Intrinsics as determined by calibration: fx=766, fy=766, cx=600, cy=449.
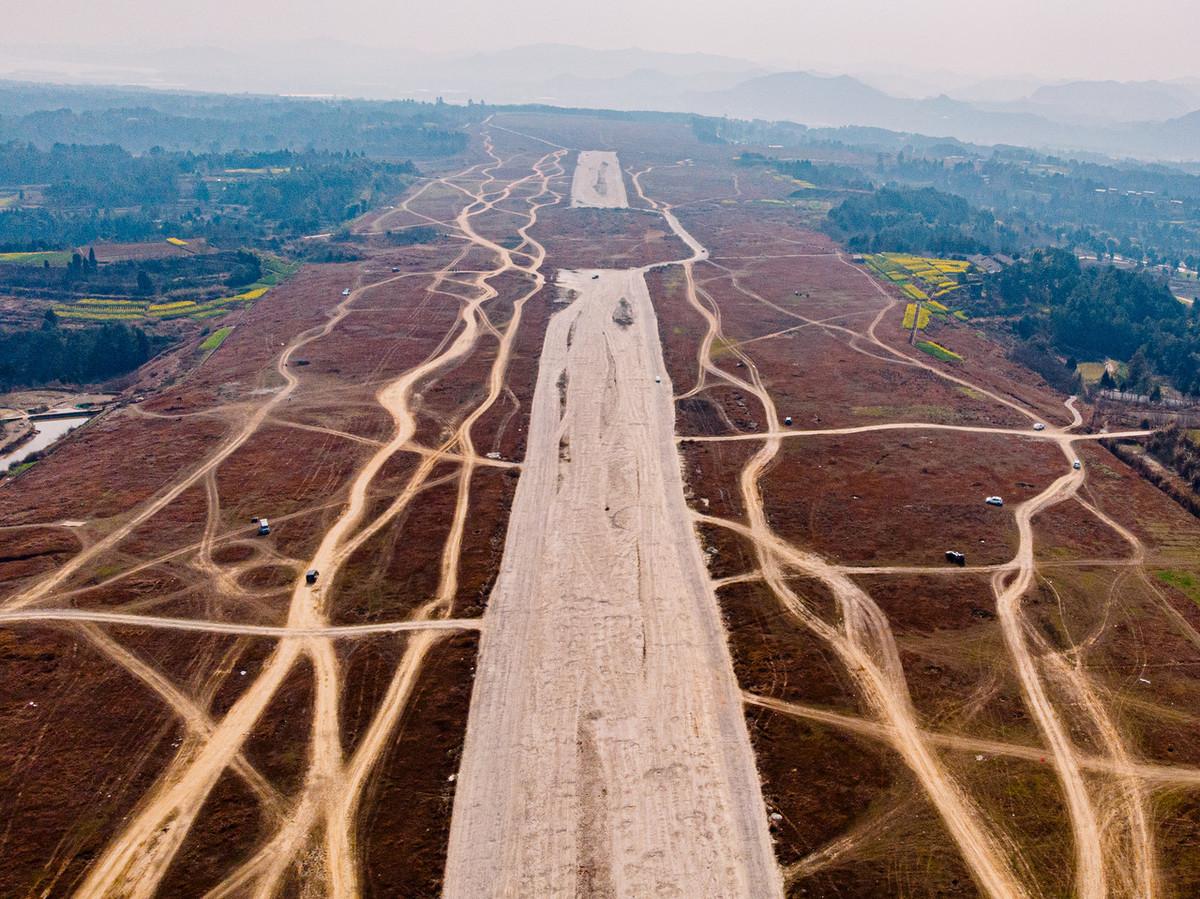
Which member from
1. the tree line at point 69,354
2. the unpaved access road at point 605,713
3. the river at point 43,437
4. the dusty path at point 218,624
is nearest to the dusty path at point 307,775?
the dusty path at point 218,624

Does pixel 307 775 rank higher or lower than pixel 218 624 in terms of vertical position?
lower

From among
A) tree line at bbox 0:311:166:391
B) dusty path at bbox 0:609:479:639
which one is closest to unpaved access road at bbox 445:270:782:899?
dusty path at bbox 0:609:479:639

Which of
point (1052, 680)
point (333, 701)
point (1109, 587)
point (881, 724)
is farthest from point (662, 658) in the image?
point (1109, 587)

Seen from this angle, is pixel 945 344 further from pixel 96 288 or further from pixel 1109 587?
pixel 96 288

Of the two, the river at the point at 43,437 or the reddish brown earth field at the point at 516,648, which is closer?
the reddish brown earth field at the point at 516,648

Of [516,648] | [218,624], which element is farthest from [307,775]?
[218,624]

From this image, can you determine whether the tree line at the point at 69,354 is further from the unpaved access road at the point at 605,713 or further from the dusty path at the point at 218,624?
the unpaved access road at the point at 605,713

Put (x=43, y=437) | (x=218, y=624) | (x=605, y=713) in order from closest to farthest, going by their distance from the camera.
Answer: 1. (x=605, y=713)
2. (x=218, y=624)
3. (x=43, y=437)

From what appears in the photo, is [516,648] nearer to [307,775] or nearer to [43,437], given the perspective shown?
[307,775]

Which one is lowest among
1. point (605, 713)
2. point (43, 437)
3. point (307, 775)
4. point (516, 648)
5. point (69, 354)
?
point (307, 775)
